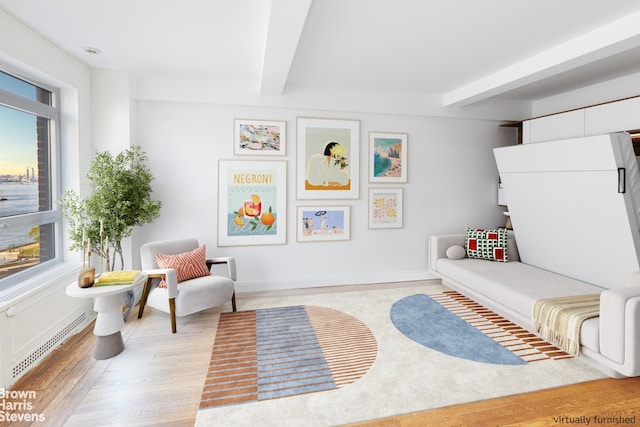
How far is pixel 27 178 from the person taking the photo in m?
3.01

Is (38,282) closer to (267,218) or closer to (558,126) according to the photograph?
(267,218)

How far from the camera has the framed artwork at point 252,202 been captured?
429cm

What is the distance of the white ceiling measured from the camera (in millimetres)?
2396

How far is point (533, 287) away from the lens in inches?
131

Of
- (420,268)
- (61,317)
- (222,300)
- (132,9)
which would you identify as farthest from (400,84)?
(61,317)

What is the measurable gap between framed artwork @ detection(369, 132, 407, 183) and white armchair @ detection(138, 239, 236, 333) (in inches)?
92.1

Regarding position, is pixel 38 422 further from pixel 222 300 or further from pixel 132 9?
pixel 132 9

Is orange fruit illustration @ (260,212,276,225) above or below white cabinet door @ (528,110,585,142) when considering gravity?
below

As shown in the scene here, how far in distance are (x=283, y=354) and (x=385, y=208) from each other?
265 centimetres

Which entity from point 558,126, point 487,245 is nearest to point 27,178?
point 487,245

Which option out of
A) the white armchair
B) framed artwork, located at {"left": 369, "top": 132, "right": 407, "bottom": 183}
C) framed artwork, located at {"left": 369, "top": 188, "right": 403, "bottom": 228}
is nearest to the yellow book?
the white armchair

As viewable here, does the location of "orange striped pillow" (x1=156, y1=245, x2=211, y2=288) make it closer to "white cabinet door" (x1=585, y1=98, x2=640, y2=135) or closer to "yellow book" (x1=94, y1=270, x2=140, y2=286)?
"yellow book" (x1=94, y1=270, x2=140, y2=286)

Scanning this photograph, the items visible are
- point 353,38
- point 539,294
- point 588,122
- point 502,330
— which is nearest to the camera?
point 353,38

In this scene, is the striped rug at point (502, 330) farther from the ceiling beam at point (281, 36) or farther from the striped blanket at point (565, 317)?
the ceiling beam at point (281, 36)
